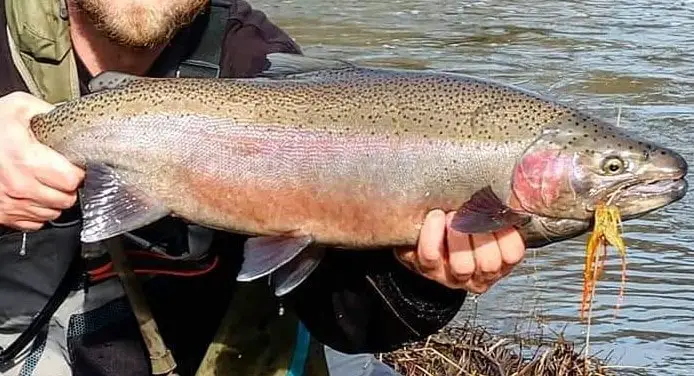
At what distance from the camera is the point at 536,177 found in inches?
117

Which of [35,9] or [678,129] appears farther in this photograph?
[678,129]

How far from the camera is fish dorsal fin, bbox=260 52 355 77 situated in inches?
127

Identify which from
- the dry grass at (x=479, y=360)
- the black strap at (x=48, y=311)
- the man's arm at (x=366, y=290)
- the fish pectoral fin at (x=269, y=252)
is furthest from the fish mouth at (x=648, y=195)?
the dry grass at (x=479, y=360)

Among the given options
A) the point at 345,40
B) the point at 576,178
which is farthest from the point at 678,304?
the point at 345,40

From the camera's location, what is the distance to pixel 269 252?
3.11 m

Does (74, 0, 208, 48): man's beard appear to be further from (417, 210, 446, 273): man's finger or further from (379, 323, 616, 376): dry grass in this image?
(379, 323, 616, 376): dry grass

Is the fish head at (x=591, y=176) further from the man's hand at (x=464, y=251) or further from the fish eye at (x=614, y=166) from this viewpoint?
the man's hand at (x=464, y=251)

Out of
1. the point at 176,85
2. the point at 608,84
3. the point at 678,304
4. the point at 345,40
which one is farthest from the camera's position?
the point at 345,40

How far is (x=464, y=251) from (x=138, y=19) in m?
1.20

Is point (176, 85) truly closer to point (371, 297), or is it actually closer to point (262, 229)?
point (262, 229)

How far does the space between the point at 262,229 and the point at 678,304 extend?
3700 millimetres

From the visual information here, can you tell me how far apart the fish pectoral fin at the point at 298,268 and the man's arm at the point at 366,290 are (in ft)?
0.71

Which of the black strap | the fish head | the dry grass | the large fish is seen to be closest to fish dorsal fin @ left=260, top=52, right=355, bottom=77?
the large fish

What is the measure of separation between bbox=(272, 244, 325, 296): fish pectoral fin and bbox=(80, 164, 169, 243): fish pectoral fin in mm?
318
